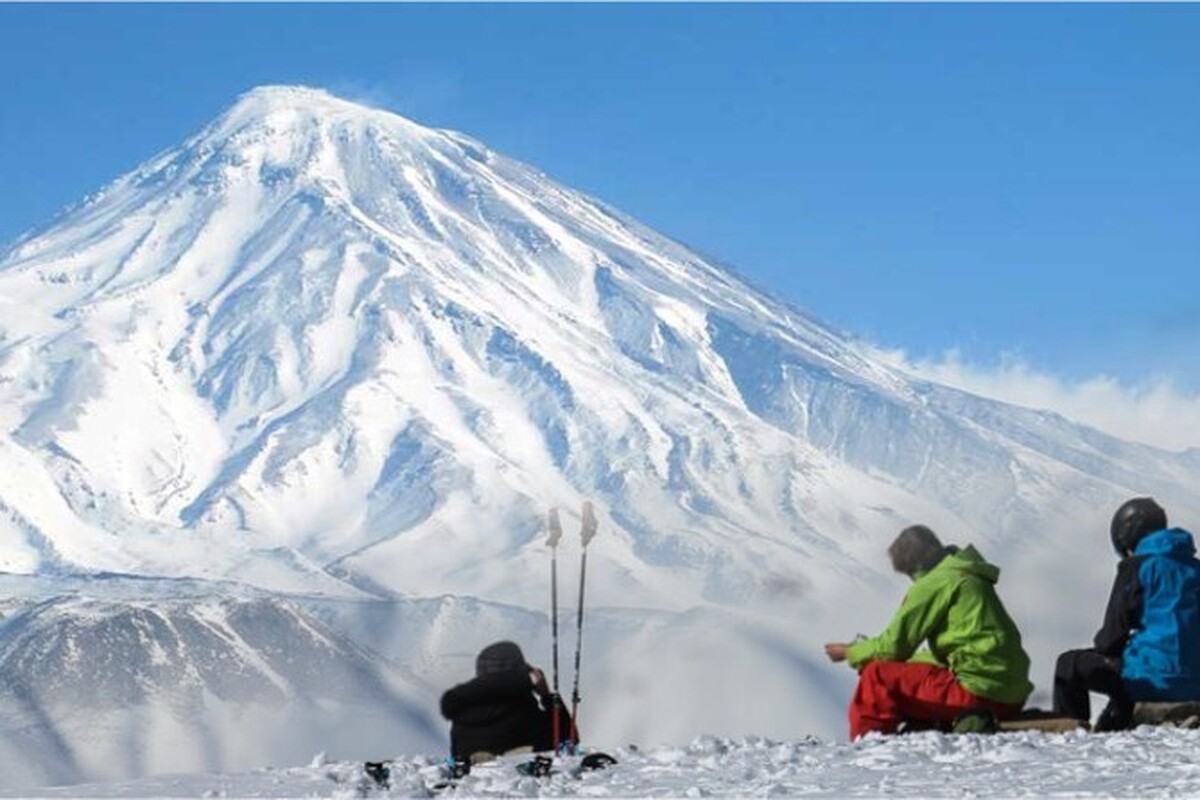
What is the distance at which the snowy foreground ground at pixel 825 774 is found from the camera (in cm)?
1352

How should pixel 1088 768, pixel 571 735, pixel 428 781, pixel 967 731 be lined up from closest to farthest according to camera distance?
pixel 1088 768, pixel 428 781, pixel 967 731, pixel 571 735

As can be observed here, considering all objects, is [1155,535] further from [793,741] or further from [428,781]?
[428,781]

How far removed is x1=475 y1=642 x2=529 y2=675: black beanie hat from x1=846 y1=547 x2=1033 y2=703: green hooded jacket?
2.29 metres

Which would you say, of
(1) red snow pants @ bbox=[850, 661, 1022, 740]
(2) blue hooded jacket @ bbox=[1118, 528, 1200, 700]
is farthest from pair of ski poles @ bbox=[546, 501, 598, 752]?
(2) blue hooded jacket @ bbox=[1118, 528, 1200, 700]

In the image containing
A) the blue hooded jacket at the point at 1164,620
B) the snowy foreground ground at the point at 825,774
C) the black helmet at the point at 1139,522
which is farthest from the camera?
the black helmet at the point at 1139,522

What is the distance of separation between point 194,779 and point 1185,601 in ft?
21.7

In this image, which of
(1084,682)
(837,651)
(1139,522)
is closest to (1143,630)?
(1084,682)

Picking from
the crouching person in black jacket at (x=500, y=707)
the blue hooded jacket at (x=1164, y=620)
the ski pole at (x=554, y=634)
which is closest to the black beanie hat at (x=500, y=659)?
the crouching person in black jacket at (x=500, y=707)

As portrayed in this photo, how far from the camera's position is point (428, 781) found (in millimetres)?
14977

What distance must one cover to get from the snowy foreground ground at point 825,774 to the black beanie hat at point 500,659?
912mm

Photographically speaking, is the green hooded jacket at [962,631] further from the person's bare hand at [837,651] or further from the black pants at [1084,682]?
the black pants at [1084,682]

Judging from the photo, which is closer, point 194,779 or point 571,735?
point 194,779

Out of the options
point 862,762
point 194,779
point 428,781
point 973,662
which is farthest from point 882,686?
point 194,779

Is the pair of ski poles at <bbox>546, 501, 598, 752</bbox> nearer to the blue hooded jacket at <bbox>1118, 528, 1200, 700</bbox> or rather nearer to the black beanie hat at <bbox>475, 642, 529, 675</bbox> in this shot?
the black beanie hat at <bbox>475, 642, 529, 675</bbox>
